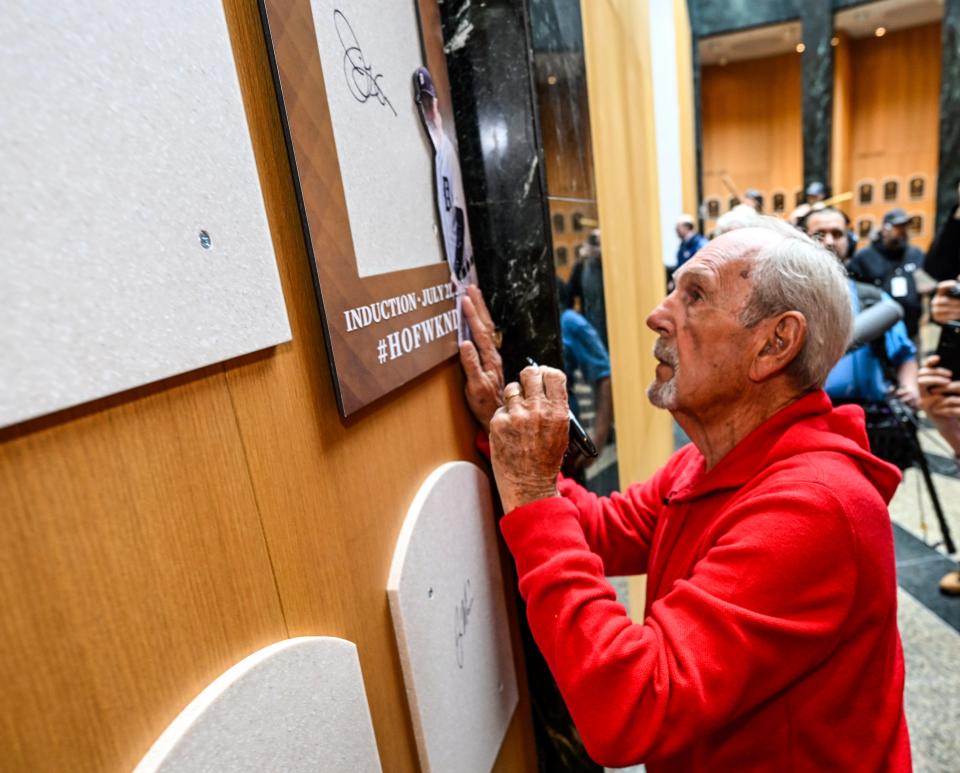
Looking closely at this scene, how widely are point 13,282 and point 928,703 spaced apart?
294 centimetres

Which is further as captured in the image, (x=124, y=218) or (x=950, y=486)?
(x=950, y=486)

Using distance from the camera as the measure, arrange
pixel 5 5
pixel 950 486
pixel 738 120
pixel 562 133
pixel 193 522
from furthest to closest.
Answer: pixel 738 120 → pixel 950 486 → pixel 562 133 → pixel 193 522 → pixel 5 5

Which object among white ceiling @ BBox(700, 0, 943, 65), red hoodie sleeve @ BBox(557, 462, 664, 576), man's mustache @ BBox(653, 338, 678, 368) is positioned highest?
white ceiling @ BBox(700, 0, 943, 65)

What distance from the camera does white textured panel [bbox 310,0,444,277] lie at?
30.2 inches

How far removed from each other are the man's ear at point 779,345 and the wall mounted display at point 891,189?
11.7m

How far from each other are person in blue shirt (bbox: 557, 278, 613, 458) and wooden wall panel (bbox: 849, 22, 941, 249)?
11167 millimetres

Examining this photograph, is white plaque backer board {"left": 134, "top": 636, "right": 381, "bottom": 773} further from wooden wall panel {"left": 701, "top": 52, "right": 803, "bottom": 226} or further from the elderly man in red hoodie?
wooden wall panel {"left": 701, "top": 52, "right": 803, "bottom": 226}

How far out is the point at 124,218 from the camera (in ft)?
1.47

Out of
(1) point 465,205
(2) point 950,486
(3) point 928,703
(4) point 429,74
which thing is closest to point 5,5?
(4) point 429,74

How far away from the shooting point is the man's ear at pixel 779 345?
1034mm

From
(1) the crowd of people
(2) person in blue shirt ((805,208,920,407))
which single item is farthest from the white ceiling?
(2) person in blue shirt ((805,208,920,407))

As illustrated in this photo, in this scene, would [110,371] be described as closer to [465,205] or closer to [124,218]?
[124,218]
